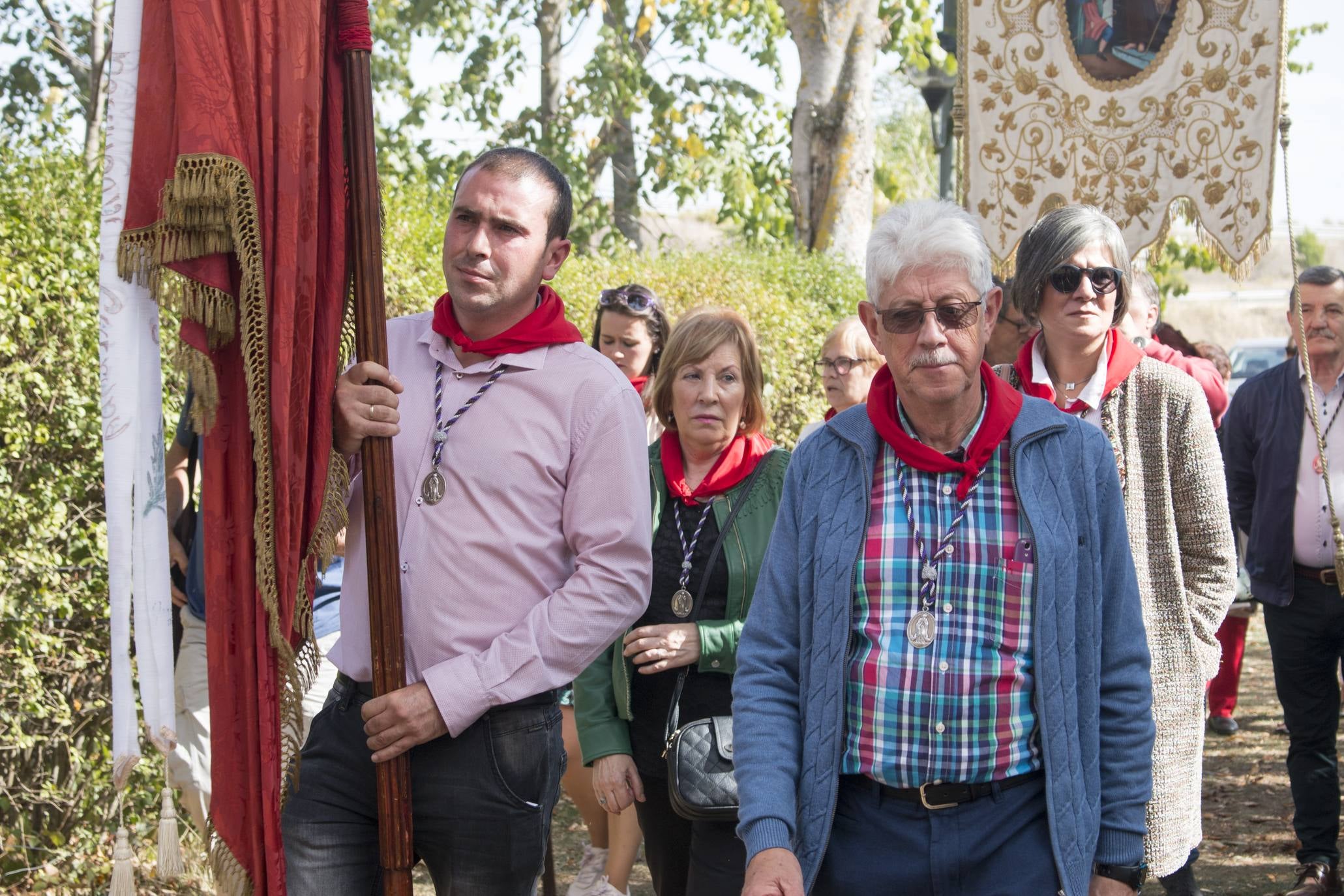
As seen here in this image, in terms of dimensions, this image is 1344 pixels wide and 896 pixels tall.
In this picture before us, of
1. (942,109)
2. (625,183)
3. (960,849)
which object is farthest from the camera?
(625,183)

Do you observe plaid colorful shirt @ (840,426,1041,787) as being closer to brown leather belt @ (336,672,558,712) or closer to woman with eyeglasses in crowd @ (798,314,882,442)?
brown leather belt @ (336,672,558,712)

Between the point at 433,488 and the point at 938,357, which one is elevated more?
the point at 938,357

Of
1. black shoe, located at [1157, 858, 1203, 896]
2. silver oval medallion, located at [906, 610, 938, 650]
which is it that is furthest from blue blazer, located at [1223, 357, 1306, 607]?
silver oval medallion, located at [906, 610, 938, 650]

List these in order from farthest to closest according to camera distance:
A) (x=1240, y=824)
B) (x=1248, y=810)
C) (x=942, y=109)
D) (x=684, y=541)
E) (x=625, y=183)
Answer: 1. (x=625, y=183)
2. (x=942, y=109)
3. (x=1248, y=810)
4. (x=1240, y=824)
5. (x=684, y=541)

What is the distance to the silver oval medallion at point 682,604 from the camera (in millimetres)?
3846

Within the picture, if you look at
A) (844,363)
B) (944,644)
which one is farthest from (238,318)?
(844,363)

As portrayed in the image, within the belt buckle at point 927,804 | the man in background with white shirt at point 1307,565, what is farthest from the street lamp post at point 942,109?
the belt buckle at point 927,804

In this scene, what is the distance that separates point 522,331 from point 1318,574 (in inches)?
148

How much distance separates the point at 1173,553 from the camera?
11.6 feet

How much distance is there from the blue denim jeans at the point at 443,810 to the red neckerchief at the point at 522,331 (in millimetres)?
804

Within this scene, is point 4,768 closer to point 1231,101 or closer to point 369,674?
point 369,674

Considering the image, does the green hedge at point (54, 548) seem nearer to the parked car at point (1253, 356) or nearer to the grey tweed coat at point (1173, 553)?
the grey tweed coat at point (1173, 553)

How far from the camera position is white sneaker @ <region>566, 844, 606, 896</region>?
524 centimetres

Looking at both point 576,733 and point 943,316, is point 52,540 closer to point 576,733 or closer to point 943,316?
point 576,733
